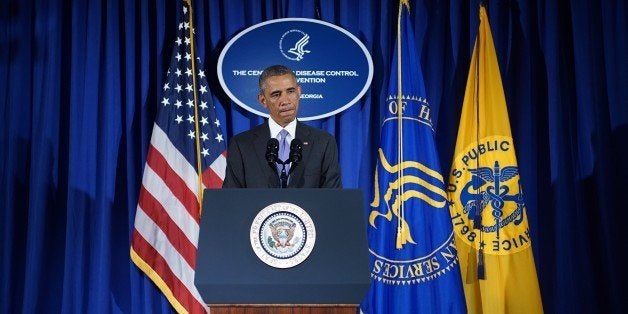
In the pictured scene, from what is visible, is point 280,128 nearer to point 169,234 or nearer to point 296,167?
point 296,167

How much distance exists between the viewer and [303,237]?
6.48 feet

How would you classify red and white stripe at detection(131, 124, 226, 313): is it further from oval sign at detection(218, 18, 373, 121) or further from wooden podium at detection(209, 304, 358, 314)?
wooden podium at detection(209, 304, 358, 314)

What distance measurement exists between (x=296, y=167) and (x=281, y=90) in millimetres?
360

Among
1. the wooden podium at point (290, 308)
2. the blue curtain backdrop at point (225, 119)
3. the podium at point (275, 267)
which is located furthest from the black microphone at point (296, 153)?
the blue curtain backdrop at point (225, 119)

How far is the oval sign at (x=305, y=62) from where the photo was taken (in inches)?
172

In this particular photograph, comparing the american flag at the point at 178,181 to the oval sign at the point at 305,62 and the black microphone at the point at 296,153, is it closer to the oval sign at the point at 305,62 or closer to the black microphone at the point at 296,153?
the oval sign at the point at 305,62

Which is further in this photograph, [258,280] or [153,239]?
[153,239]

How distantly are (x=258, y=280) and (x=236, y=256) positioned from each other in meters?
0.09

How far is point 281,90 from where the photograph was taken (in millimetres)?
2920

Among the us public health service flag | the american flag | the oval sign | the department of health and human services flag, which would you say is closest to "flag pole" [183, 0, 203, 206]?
the american flag

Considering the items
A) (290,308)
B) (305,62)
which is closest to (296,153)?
(290,308)

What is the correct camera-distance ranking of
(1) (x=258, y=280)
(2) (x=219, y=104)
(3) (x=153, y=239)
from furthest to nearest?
(2) (x=219, y=104) < (3) (x=153, y=239) < (1) (x=258, y=280)
